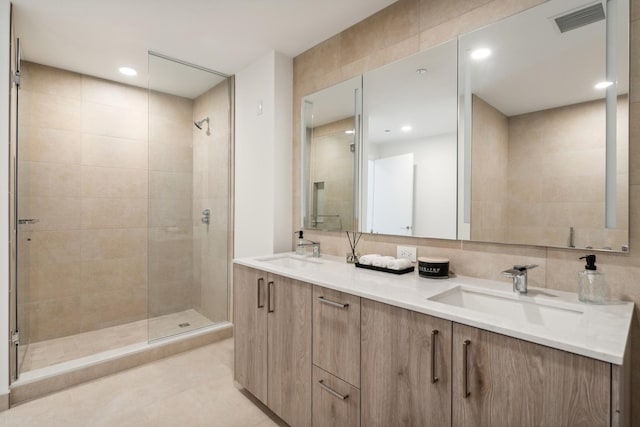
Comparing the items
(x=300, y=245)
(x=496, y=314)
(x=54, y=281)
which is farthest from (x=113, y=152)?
(x=496, y=314)

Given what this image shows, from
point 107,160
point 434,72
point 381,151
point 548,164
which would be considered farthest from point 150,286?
point 548,164

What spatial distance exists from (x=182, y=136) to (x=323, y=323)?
7.52 feet

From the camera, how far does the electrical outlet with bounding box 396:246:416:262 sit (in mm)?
1869

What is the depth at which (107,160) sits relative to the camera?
3.21m

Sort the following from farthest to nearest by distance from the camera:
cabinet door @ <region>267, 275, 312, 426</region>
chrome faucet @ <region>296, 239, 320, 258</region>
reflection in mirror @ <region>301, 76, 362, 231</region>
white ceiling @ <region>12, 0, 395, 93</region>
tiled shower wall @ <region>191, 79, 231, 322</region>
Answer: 1. tiled shower wall @ <region>191, 79, 231, 322</region>
2. chrome faucet @ <region>296, 239, 320, 258</region>
3. reflection in mirror @ <region>301, 76, 362, 231</region>
4. white ceiling @ <region>12, 0, 395, 93</region>
5. cabinet door @ <region>267, 275, 312, 426</region>

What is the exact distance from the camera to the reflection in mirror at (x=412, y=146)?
171 centimetres

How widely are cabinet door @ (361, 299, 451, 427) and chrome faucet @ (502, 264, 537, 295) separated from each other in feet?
1.42

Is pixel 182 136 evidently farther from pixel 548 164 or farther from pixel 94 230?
pixel 548 164

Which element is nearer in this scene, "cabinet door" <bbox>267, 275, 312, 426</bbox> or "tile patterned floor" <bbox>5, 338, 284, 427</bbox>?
"cabinet door" <bbox>267, 275, 312, 426</bbox>

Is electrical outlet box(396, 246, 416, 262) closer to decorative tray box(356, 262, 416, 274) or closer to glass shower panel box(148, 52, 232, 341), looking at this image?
decorative tray box(356, 262, 416, 274)

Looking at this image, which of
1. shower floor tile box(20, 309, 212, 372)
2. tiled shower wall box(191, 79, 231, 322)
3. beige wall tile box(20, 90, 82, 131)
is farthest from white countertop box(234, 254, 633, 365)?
beige wall tile box(20, 90, 82, 131)

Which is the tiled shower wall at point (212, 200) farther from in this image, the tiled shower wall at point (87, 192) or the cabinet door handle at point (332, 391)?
the cabinet door handle at point (332, 391)

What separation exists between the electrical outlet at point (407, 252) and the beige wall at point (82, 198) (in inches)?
109

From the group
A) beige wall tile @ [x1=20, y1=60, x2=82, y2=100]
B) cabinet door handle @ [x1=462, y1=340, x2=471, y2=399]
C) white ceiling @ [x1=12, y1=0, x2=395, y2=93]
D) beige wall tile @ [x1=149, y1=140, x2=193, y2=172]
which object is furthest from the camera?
beige wall tile @ [x1=149, y1=140, x2=193, y2=172]
